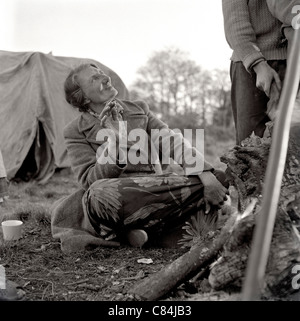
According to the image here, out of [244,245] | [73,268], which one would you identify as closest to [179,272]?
[244,245]

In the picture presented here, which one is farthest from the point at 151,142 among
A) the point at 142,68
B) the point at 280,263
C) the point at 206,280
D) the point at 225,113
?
the point at 142,68

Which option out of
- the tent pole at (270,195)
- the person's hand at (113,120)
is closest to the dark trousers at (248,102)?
the person's hand at (113,120)

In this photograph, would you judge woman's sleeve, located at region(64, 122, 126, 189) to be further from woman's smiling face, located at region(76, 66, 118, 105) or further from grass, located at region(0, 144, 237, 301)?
grass, located at region(0, 144, 237, 301)

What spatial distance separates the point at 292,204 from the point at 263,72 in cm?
63

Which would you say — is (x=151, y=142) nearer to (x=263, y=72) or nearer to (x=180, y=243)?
(x=180, y=243)

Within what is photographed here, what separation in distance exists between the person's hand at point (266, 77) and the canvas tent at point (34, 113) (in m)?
4.04

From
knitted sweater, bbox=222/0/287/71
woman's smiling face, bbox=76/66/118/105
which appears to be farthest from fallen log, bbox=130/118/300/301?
woman's smiling face, bbox=76/66/118/105

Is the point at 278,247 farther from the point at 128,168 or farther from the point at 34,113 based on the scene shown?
the point at 34,113

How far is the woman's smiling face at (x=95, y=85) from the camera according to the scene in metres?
2.36

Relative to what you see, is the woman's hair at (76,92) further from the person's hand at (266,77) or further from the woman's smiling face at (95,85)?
the person's hand at (266,77)

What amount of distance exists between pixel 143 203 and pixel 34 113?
415 cm

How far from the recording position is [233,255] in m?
1.31

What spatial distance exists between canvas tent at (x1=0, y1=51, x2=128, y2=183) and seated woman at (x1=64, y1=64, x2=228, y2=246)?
3.34 m

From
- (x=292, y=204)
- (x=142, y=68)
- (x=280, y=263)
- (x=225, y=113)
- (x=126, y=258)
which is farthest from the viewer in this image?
(x=142, y=68)
